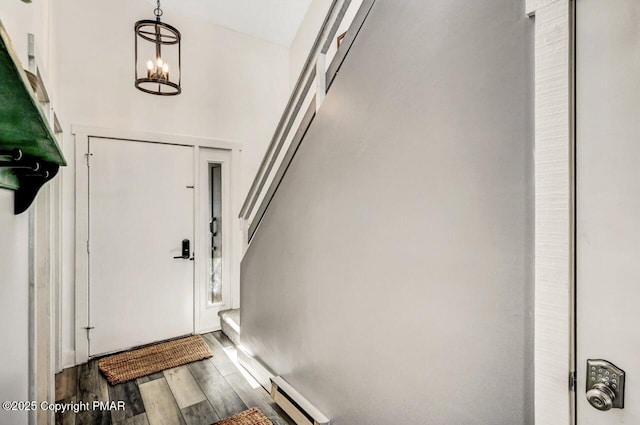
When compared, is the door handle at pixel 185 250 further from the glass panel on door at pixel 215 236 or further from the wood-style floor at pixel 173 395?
the wood-style floor at pixel 173 395

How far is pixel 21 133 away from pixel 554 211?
141cm

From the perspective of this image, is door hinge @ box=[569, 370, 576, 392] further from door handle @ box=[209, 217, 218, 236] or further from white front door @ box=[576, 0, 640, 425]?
door handle @ box=[209, 217, 218, 236]

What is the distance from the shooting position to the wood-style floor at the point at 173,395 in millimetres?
2098

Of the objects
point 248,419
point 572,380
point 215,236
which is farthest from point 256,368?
point 572,380

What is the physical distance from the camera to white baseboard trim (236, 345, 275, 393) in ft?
7.67

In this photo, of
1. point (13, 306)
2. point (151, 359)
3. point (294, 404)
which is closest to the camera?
point (13, 306)

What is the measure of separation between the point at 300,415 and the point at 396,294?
1188 mm

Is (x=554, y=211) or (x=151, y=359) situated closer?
(x=554, y=211)

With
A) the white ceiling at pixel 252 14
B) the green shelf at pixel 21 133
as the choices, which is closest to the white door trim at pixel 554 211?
the green shelf at pixel 21 133

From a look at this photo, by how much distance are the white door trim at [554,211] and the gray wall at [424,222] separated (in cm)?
4

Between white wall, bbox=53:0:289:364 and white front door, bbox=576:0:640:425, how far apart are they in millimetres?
3329

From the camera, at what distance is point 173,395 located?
7.69ft

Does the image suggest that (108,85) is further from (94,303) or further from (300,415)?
(300,415)

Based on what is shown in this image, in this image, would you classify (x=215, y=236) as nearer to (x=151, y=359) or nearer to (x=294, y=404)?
(x=151, y=359)
